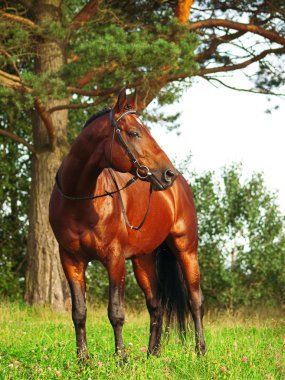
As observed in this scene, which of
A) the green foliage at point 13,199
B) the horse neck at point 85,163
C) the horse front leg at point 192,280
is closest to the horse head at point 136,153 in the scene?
the horse neck at point 85,163

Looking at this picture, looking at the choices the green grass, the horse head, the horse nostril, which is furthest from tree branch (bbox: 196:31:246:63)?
the horse nostril

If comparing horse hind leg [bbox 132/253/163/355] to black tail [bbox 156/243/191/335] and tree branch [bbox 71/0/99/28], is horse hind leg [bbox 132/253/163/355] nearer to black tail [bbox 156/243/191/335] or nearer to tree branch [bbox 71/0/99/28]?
black tail [bbox 156/243/191/335]

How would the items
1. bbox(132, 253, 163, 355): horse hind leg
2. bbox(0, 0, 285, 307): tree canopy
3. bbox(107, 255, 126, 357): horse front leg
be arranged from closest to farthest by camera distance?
bbox(107, 255, 126, 357): horse front leg
bbox(132, 253, 163, 355): horse hind leg
bbox(0, 0, 285, 307): tree canopy

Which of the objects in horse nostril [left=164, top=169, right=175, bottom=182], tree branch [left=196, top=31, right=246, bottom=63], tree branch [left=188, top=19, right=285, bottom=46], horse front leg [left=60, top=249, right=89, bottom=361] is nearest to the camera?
horse nostril [left=164, top=169, right=175, bottom=182]

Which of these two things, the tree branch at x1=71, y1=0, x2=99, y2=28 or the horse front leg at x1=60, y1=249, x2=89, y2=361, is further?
the tree branch at x1=71, y1=0, x2=99, y2=28

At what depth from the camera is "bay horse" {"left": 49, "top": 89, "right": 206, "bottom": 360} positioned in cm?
544

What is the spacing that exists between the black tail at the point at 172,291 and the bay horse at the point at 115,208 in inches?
7.1

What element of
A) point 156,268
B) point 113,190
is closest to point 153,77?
point 156,268

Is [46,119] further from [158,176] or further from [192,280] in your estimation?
[158,176]

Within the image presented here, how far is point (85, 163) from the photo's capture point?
5.73 metres

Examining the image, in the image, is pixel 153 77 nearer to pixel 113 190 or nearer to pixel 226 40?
pixel 226 40

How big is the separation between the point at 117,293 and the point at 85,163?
1152 mm

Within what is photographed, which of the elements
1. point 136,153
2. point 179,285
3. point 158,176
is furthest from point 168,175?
point 179,285

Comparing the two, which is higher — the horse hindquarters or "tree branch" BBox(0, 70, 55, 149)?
"tree branch" BBox(0, 70, 55, 149)
